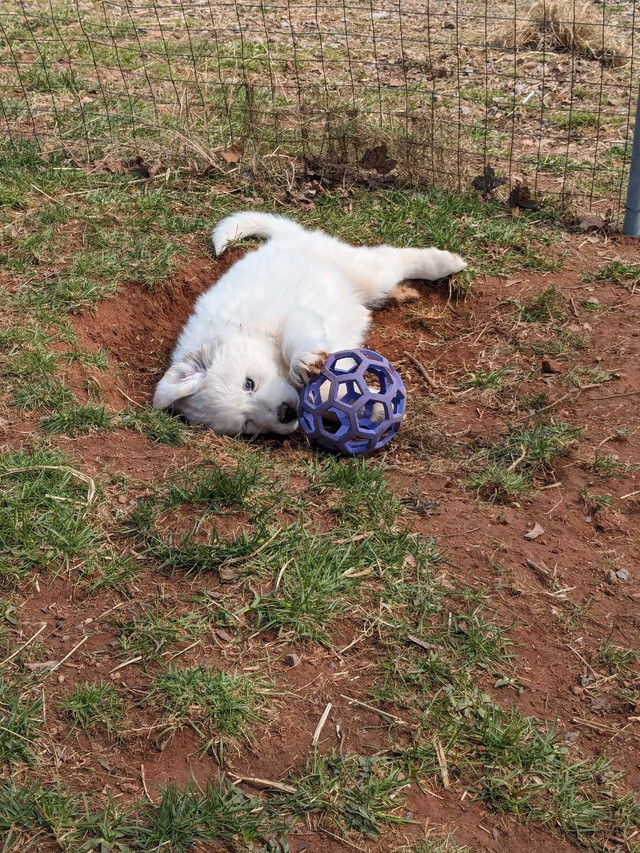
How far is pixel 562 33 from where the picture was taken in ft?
26.9

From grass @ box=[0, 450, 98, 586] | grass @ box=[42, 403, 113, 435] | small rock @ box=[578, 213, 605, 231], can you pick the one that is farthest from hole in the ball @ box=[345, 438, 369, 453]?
small rock @ box=[578, 213, 605, 231]

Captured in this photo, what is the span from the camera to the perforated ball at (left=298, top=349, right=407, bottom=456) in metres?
4.04

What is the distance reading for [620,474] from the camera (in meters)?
3.77

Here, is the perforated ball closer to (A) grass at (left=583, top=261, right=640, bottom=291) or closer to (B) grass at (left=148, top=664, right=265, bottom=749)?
(B) grass at (left=148, top=664, right=265, bottom=749)

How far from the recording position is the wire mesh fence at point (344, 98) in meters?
6.26

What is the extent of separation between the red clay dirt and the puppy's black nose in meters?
0.12

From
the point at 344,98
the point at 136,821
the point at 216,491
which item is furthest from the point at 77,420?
the point at 344,98

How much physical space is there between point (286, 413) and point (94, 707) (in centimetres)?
186

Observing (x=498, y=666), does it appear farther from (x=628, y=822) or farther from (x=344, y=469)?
(x=344, y=469)

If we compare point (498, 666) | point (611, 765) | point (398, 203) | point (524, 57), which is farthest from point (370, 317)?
point (524, 57)

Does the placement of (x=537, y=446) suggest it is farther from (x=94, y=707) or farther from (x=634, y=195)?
(x=634, y=195)

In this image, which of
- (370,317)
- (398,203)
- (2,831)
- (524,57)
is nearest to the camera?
(2,831)

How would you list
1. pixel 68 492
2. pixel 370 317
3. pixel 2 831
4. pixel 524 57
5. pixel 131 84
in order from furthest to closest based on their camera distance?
pixel 524 57, pixel 131 84, pixel 370 317, pixel 68 492, pixel 2 831

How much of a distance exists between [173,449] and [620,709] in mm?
2070
